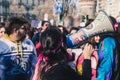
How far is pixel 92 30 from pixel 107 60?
92 cm

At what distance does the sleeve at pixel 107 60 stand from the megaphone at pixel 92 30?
37cm

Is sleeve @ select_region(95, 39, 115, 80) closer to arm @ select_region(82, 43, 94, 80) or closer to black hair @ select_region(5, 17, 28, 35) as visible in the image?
black hair @ select_region(5, 17, 28, 35)

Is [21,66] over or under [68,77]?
under

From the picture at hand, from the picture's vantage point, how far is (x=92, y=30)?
18.0 feet

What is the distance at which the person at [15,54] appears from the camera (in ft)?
21.5

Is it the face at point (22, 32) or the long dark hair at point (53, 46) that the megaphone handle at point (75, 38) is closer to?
the long dark hair at point (53, 46)

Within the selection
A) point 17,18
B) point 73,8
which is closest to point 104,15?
point 17,18

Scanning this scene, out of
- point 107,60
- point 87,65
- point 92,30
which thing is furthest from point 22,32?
point 87,65

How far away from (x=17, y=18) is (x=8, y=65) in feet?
1.86

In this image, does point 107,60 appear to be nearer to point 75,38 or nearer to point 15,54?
point 15,54

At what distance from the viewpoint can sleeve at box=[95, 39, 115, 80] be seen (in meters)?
6.33

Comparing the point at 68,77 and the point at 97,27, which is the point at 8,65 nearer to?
the point at 97,27

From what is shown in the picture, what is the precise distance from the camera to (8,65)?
653 cm

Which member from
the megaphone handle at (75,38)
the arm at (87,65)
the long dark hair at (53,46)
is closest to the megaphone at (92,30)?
Result: the megaphone handle at (75,38)
